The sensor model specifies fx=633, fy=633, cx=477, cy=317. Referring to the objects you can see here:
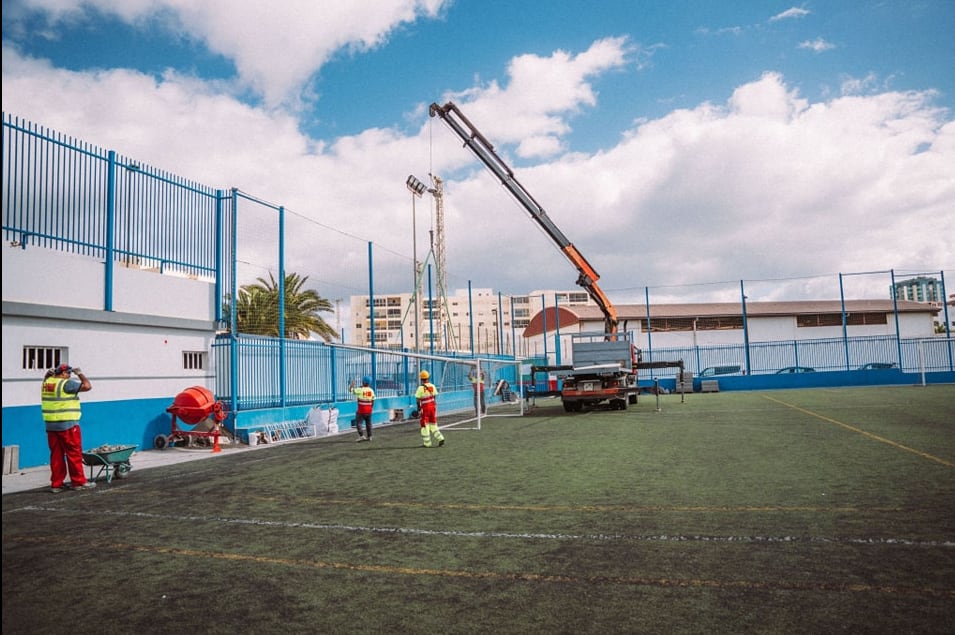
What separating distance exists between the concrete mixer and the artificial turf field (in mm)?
3830

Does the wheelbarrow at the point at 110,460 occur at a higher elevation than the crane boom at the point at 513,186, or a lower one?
lower

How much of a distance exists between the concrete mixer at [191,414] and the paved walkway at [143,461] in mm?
250

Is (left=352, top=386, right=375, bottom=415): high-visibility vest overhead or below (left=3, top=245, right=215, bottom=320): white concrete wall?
below

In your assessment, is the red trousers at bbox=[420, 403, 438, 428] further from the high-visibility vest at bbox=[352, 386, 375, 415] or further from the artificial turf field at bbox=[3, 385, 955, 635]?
the artificial turf field at bbox=[3, 385, 955, 635]

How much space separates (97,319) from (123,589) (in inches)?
419

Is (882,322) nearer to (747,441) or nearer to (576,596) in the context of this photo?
(747,441)

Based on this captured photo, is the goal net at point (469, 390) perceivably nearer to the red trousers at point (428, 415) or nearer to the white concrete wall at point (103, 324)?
the red trousers at point (428, 415)

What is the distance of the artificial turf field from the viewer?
405cm

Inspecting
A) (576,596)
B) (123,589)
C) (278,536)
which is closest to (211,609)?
(123,589)

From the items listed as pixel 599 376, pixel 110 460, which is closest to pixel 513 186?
pixel 599 376

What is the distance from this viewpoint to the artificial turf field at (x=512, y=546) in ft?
13.3

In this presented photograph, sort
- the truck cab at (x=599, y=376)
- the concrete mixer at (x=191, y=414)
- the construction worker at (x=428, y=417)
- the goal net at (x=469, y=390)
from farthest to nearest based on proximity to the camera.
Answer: the goal net at (x=469, y=390)
the truck cab at (x=599, y=376)
the concrete mixer at (x=191, y=414)
the construction worker at (x=428, y=417)

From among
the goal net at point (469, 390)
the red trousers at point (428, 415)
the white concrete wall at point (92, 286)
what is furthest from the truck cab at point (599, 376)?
the white concrete wall at point (92, 286)

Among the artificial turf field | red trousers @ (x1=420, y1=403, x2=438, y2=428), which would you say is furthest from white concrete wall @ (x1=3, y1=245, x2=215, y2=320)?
red trousers @ (x1=420, y1=403, x2=438, y2=428)
